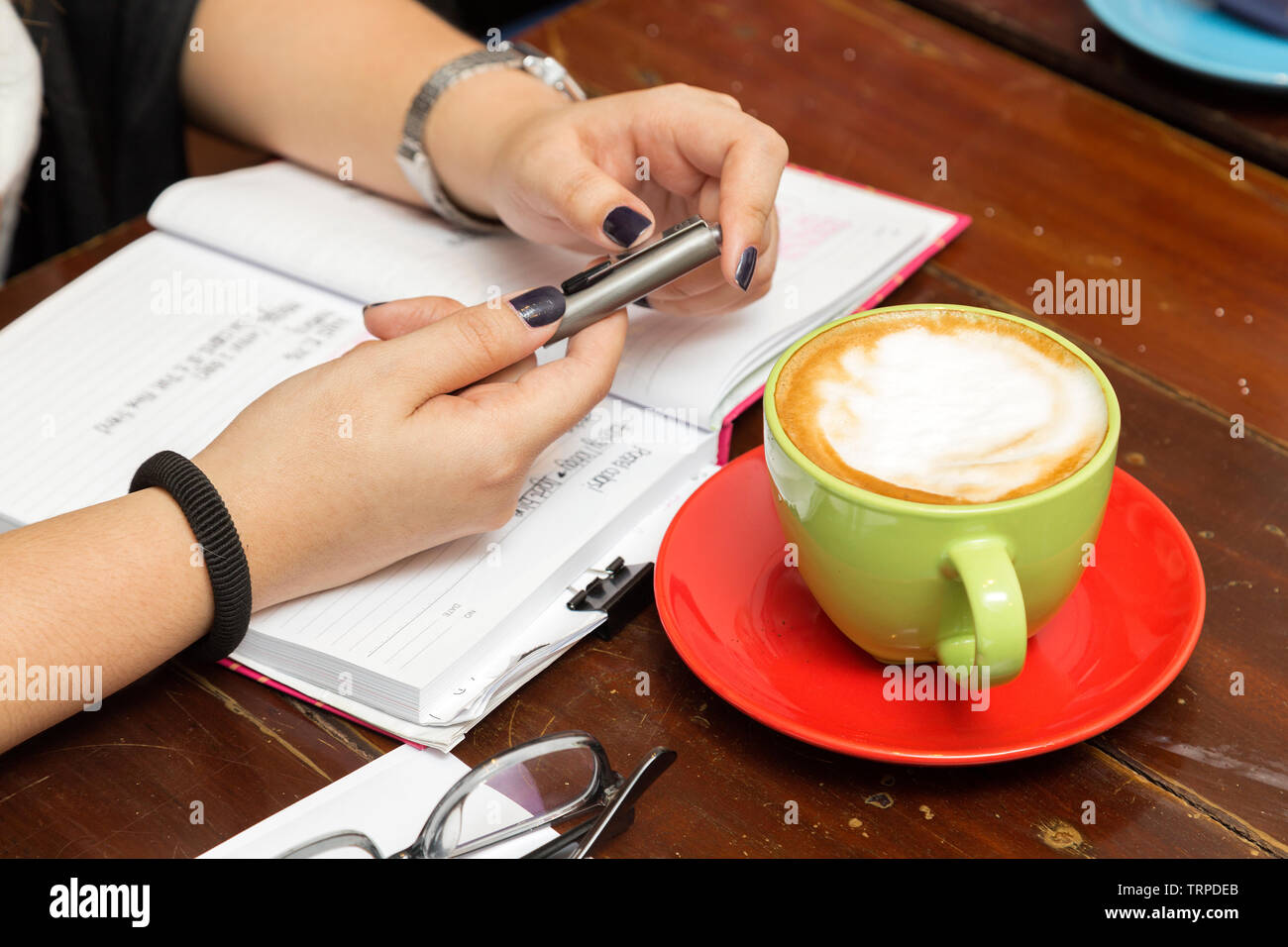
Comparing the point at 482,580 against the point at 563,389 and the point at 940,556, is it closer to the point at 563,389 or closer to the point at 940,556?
the point at 563,389

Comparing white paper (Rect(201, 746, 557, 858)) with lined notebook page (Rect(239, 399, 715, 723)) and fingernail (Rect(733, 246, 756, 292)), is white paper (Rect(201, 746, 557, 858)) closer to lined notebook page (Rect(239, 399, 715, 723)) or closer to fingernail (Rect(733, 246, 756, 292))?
lined notebook page (Rect(239, 399, 715, 723))

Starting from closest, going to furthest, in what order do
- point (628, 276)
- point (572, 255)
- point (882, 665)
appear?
1. point (882, 665)
2. point (628, 276)
3. point (572, 255)

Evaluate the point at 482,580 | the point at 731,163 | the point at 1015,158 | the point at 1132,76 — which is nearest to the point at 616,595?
the point at 482,580

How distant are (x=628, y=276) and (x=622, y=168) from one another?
0.19 meters

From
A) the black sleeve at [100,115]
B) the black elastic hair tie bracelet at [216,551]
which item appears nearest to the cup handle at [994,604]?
the black elastic hair tie bracelet at [216,551]

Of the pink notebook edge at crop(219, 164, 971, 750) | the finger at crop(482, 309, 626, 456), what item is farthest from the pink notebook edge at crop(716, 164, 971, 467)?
the finger at crop(482, 309, 626, 456)

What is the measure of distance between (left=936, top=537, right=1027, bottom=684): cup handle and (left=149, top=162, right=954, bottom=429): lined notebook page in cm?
28

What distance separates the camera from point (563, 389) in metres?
0.70

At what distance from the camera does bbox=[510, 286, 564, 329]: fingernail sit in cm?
70

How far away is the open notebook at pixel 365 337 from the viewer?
652 millimetres

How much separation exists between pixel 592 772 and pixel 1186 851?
0.90 feet

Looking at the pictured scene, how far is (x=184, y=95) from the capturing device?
3.76 feet
